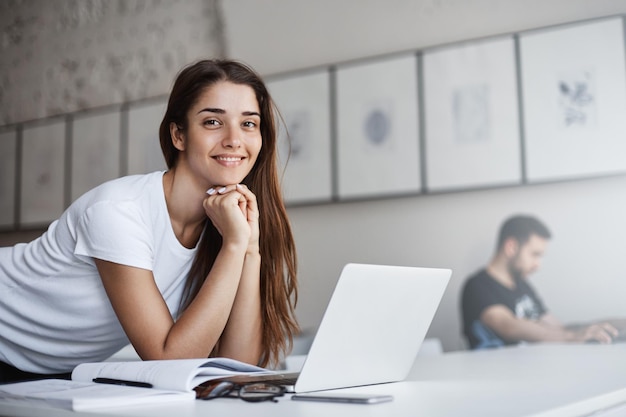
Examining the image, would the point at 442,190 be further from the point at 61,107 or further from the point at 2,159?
the point at 2,159

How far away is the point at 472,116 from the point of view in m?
3.68

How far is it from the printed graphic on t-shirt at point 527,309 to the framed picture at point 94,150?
2703mm

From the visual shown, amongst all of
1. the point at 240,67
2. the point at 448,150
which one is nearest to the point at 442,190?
the point at 448,150

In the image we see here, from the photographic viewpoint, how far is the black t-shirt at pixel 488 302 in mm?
3449

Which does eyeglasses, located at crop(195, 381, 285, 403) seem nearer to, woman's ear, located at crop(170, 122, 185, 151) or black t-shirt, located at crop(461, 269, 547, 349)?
woman's ear, located at crop(170, 122, 185, 151)

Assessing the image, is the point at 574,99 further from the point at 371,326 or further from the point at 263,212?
the point at 371,326

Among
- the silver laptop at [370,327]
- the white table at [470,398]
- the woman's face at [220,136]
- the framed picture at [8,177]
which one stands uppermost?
the framed picture at [8,177]

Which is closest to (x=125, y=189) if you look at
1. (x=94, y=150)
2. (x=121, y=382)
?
(x=121, y=382)

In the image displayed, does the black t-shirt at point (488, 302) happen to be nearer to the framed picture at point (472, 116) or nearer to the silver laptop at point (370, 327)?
the framed picture at point (472, 116)

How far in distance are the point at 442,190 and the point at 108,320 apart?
2498 millimetres

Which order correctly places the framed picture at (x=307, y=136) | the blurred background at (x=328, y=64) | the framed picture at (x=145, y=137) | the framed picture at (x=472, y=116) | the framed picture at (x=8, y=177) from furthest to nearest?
the framed picture at (x=8, y=177)
the framed picture at (x=145, y=137)
the framed picture at (x=307, y=136)
the framed picture at (x=472, y=116)
the blurred background at (x=328, y=64)

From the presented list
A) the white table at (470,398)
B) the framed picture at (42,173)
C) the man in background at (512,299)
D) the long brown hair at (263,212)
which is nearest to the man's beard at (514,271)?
the man in background at (512,299)

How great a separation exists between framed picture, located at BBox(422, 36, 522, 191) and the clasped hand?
2291 millimetres

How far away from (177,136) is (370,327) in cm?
80
